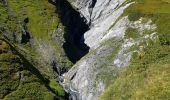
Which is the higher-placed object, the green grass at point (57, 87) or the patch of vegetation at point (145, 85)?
the patch of vegetation at point (145, 85)

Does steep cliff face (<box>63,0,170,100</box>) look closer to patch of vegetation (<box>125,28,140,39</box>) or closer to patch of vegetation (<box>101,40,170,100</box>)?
patch of vegetation (<box>125,28,140,39</box>)

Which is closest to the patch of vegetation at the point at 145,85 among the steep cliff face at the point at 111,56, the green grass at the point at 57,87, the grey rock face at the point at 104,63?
the steep cliff face at the point at 111,56

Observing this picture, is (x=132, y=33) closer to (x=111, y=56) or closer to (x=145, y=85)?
(x=111, y=56)

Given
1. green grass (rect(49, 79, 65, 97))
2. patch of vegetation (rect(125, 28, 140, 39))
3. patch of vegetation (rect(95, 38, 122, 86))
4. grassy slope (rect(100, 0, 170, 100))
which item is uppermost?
grassy slope (rect(100, 0, 170, 100))

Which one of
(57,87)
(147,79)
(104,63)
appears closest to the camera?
(147,79)

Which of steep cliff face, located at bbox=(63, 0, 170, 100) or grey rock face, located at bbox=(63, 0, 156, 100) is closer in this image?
steep cliff face, located at bbox=(63, 0, 170, 100)

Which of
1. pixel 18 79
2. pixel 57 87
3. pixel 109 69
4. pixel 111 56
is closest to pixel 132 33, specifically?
pixel 111 56

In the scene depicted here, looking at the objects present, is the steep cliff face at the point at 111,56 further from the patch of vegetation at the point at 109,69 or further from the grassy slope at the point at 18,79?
the grassy slope at the point at 18,79

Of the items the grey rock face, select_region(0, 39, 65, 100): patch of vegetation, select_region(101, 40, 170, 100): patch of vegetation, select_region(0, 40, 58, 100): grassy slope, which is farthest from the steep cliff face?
select_region(101, 40, 170, 100): patch of vegetation

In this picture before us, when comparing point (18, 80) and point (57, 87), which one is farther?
point (57, 87)

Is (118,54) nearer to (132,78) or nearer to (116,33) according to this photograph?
(116,33)

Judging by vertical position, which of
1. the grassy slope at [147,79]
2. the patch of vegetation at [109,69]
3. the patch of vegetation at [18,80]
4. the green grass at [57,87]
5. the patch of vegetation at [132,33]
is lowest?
the green grass at [57,87]

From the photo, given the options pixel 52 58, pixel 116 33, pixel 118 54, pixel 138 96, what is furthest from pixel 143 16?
pixel 138 96
